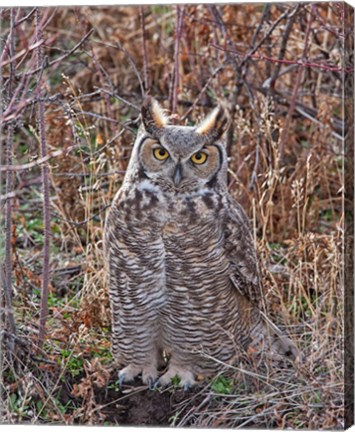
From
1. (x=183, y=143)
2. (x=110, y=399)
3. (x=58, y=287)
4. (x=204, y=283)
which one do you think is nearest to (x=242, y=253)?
(x=204, y=283)

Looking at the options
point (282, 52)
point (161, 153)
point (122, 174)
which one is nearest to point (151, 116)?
point (161, 153)

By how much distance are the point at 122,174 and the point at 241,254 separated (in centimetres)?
107

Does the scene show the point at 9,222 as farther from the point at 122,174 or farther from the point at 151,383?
the point at 122,174

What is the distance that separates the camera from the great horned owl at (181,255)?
11.0ft

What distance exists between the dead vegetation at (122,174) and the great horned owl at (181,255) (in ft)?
0.47

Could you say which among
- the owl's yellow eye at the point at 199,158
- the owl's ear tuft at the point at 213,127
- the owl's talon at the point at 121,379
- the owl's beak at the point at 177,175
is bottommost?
the owl's talon at the point at 121,379

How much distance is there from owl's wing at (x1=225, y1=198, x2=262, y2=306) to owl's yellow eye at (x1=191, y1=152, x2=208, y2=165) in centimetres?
21

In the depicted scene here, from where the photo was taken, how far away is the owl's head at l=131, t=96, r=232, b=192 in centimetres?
331

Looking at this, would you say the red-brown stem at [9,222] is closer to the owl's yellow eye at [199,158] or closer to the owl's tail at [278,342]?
the owl's yellow eye at [199,158]

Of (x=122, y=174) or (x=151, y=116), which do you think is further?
(x=122, y=174)

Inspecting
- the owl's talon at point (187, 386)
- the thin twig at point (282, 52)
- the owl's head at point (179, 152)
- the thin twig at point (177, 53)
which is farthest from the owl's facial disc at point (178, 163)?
the thin twig at point (282, 52)

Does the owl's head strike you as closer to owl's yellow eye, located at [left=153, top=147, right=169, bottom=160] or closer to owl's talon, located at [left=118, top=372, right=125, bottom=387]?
owl's yellow eye, located at [left=153, top=147, right=169, bottom=160]

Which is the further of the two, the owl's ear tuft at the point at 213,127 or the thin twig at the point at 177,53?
the thin twig at the point at 177,53

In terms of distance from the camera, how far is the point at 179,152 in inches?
130
